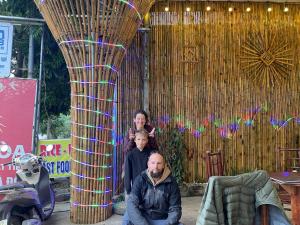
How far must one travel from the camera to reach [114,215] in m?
4.95

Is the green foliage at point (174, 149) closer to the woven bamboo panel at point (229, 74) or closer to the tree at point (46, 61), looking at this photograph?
the woven bamboo panel at point (229, 74)

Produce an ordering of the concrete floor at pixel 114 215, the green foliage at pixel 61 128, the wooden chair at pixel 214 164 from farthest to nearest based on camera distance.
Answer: the green foliage at pixel 61 128, the concrete floor at pixel 114 215, the wooden chair at pixel 214 164

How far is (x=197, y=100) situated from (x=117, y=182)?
7.02 ft

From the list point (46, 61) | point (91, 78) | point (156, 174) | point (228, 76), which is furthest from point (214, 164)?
point (46, 61)

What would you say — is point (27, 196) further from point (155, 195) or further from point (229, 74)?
point (229, 74)

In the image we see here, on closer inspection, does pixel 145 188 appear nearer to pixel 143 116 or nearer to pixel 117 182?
pixel 143 116

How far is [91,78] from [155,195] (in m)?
1.85

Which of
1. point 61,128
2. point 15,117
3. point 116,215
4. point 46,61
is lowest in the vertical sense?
point 116,215

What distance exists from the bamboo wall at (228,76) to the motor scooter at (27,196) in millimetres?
2476

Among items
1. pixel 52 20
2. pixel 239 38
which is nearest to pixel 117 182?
pixel 52 20

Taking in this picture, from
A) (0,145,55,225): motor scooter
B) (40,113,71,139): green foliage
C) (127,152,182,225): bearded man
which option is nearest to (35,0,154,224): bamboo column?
(0,145,55,225): motor scooter

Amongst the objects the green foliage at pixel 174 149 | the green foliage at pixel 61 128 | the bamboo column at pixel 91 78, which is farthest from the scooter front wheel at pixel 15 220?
the green foliage at pixel 61 128

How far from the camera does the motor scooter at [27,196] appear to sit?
3.62 meters

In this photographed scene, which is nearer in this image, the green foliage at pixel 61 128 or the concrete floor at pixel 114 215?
the concrete floor at pixel 114 215
